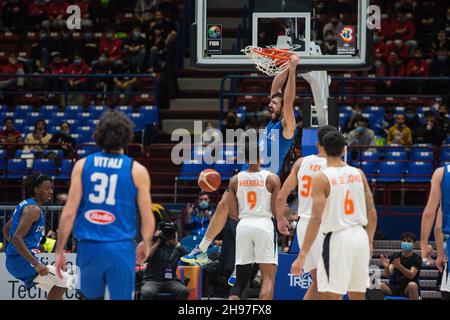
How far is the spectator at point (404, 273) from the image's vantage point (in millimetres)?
13666

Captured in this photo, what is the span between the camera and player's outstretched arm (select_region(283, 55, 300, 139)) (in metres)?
11.2

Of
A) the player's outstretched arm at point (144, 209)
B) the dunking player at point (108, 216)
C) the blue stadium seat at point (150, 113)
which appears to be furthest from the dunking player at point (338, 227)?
the blue stadium seat at point (150, 113)

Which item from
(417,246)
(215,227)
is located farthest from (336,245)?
(417,246)

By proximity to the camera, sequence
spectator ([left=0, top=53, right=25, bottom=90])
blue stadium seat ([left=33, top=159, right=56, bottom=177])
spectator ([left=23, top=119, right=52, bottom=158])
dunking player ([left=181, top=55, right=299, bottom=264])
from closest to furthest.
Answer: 1. dunking player ([left=181, top=55, right=299, bottom=264])
2. blue stadium seat ([left=33, top=159, right=56, bottom=177])
3. spectator ([left=23, top=119, right=52, bottom=158])
4. spectator ([left=0, top=53, right=25, bottom=90])

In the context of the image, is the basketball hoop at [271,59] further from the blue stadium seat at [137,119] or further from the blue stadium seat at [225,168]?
the blue stadium seat at [137,119]

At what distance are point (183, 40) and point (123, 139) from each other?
14.7m

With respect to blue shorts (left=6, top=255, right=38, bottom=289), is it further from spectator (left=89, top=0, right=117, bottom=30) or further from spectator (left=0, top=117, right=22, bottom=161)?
spectator (left=89, top=0, right=117, bottom=30)

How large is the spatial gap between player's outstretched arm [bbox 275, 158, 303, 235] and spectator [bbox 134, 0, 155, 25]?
13594 mm

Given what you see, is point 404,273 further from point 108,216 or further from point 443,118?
point 108,216

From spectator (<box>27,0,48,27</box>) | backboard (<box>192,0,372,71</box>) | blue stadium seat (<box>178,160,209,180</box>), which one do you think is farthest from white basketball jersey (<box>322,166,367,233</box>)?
spectator (<box>27,0,48,27</box>)

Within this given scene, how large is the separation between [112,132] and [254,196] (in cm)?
305

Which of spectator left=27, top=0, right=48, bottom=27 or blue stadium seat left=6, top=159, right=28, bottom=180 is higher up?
spectator left=27, top=0, right=48, bottom=27

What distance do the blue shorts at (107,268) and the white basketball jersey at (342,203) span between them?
1.87 meters
